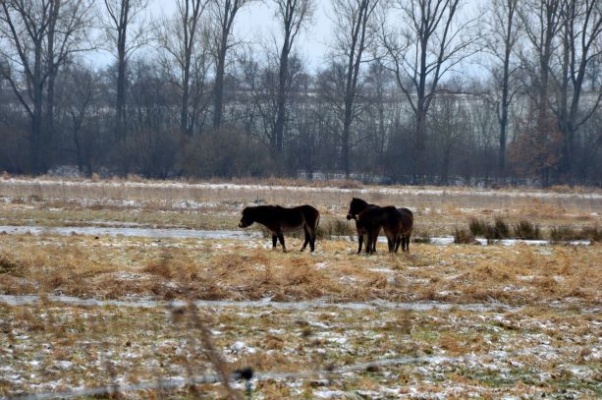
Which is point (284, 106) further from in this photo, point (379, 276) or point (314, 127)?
point (379, 276)

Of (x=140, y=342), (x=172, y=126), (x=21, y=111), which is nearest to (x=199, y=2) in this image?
(x=172, y=126)

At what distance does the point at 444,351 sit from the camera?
1123 cm

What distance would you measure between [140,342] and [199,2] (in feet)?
191

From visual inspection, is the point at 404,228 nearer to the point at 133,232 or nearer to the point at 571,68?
the point at 133,232

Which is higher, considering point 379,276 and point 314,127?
point 314,127

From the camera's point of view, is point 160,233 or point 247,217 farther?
point 160,233

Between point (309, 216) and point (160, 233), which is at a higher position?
point (309, 216)

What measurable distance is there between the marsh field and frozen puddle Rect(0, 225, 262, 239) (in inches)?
3.9

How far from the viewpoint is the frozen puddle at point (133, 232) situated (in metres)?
25.2

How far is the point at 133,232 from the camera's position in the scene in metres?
26.8

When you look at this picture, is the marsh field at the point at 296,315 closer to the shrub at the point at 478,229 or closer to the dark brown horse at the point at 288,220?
the shrub at the point at 478,229

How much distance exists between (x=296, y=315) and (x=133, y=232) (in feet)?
46.8

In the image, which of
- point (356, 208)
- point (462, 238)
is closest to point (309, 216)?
point (356, 208)

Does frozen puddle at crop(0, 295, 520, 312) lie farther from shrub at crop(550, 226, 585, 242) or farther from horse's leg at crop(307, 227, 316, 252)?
shrub at crop(550, 226, 585, 242)
